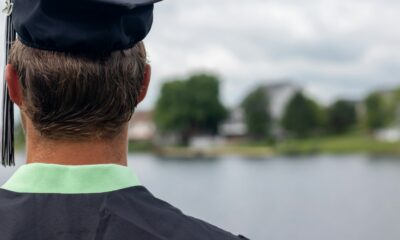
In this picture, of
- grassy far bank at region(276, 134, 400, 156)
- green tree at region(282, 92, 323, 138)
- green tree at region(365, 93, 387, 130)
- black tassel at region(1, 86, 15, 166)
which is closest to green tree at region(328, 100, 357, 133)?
A: grassy far bank at region(276, 134, 400, 156)

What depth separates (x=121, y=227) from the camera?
1.39 metres

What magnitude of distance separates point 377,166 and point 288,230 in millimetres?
38652

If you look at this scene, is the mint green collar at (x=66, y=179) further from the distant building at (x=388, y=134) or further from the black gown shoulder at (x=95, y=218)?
the distant building at (x=388, y=134)

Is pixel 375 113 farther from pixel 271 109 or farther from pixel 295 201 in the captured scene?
pixel 295 201

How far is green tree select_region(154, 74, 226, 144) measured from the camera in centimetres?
9244

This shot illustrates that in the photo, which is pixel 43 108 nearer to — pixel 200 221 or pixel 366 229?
pixel 200 221

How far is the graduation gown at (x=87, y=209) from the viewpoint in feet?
4.48

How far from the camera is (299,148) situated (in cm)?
8838

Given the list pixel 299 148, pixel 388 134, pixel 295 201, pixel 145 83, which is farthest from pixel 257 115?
pixel 145 83

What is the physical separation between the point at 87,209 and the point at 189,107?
91946 millimetres

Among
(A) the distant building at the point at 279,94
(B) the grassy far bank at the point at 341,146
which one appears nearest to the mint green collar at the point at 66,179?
(B) the grassy far bank at the point at 341,146

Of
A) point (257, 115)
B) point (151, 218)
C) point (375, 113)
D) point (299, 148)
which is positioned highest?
point (151, 218)

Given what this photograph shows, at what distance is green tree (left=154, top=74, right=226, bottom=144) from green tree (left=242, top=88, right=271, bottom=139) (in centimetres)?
368

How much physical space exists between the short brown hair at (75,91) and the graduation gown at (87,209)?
0.08m
